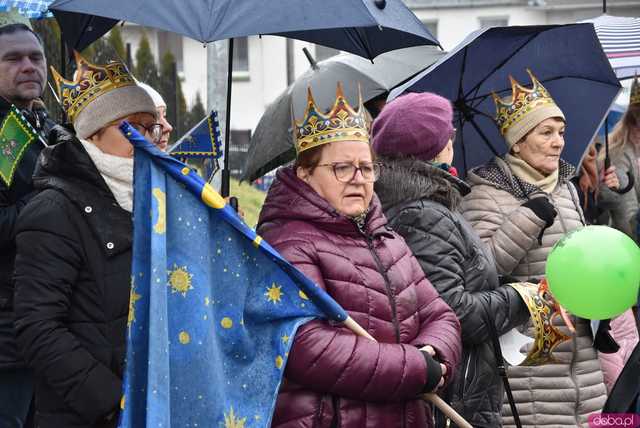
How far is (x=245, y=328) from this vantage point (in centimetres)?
366

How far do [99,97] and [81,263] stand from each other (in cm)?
61

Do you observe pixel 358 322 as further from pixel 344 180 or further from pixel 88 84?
pixel 88 84

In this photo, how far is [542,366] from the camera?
5.11m

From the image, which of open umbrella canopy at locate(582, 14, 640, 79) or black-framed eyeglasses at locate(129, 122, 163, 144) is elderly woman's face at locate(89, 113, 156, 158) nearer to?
black-framed eyeglasses at locate(129, 122, 163, 144)

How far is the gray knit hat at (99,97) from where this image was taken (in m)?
3.93

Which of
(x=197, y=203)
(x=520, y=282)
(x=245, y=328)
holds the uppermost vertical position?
(x=197, y=203)

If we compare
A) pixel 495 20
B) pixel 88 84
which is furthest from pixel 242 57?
pixel 88 84

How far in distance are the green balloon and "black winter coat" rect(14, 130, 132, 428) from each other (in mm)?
1511

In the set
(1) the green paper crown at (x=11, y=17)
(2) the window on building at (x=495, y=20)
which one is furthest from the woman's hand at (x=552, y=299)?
(2) the window on building at (x=495, y=20)

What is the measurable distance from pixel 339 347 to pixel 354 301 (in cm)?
21

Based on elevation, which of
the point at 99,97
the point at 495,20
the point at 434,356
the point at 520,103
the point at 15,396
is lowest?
the point at 495,20

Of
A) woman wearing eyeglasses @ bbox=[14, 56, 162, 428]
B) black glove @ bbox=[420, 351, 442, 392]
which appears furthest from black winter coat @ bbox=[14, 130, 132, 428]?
black glove @ bbox=[420, 351, 442, 392]

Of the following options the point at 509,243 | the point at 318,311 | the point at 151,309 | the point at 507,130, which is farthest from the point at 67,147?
the point at 507,130

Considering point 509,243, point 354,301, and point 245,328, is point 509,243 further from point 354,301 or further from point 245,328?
point 245,328
